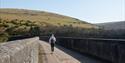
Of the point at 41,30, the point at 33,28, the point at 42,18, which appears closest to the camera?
the point at 41,30

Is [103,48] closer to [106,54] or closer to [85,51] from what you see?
[106,54]

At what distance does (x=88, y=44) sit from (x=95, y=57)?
4542mm

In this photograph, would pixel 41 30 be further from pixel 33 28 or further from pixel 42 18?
pixel 42 18

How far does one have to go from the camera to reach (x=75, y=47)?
4053 centimetres

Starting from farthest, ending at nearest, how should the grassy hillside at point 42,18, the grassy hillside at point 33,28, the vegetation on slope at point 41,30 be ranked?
1. the grassy hillside at point 42,18
2. the grassy hillside at point 33,28
3. the vegetation on slope at point 41,30

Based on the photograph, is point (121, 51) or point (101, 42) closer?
point (121, 51)

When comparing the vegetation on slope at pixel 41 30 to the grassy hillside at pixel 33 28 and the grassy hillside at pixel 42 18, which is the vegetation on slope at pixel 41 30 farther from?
the grassy hillside at pixel 42 18

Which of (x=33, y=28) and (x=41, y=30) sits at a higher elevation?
(x=33, y=28)

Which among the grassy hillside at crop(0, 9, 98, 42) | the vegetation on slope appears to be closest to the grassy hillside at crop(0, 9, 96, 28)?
the grassy hillside at crop(0, 9, 98, 42)

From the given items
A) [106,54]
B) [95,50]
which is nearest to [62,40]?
[95,50]

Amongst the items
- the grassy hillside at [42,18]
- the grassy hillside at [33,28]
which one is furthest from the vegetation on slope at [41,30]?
the grassy hillside at [42,18]

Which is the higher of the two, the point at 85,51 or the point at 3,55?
the point at 3,55

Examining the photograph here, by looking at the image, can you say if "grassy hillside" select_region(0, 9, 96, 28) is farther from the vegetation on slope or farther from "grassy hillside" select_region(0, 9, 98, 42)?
the vegetation on slope

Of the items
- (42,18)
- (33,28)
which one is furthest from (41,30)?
(42,18)
